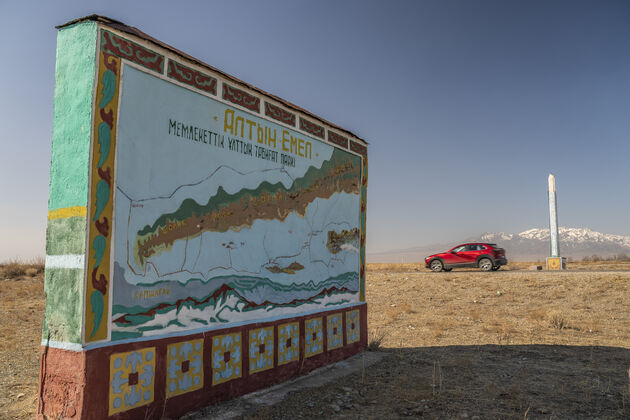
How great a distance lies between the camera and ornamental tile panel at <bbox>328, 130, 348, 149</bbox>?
24.2 feet

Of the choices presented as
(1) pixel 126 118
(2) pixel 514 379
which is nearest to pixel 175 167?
(1) pixel 126 118

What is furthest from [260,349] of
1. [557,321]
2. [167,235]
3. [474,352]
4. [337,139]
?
[557,321]

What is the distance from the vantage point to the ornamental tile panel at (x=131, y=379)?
3779 mm

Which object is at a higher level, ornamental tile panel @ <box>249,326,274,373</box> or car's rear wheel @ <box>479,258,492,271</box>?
car's rear wheel @ <box>479,258,492,271</box>

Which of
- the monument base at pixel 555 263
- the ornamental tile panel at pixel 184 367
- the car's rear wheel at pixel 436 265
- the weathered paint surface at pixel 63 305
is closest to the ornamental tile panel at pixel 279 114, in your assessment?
the ornamental tile panel at pixel 184 367

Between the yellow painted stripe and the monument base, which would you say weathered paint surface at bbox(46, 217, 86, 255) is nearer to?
the yellow painted stripe

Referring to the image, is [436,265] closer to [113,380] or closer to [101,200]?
[113,380]

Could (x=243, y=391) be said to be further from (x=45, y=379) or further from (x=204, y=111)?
(x=204, y=111)

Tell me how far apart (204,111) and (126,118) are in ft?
3.37

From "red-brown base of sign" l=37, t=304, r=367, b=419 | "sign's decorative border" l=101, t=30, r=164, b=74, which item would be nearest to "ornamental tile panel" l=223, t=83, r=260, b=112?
"sign's decorative border" l=101, t=30, r=164, b=74

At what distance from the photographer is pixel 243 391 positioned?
517 centimetres

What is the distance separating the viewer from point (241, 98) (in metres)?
5.47

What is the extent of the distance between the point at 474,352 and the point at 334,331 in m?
3.20

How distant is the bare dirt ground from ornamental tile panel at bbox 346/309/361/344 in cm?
67
